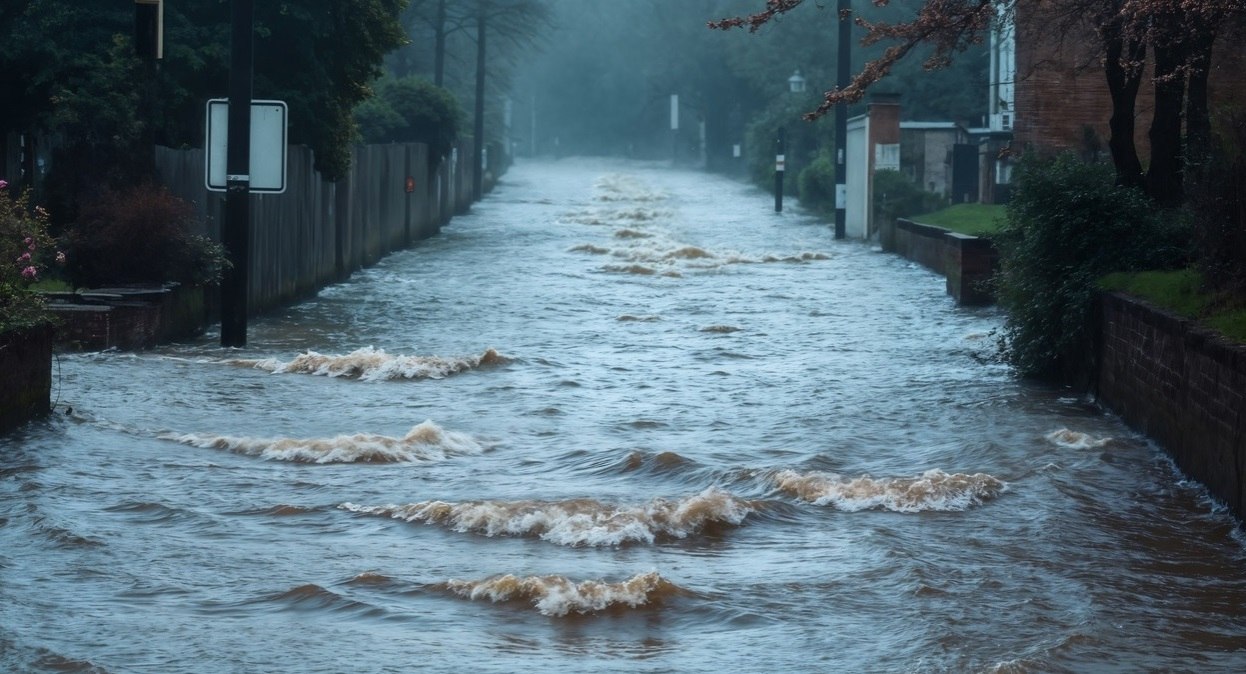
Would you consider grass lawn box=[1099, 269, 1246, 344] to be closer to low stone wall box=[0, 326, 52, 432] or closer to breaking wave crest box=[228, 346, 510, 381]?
breaking wave crest box=[228, 346, 510, 381]

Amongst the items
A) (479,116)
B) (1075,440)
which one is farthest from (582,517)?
(479,116)

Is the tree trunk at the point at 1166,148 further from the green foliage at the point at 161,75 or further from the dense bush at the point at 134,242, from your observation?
the green foliage at the point at 161,75

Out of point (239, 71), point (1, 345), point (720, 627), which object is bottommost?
point (720, 627)

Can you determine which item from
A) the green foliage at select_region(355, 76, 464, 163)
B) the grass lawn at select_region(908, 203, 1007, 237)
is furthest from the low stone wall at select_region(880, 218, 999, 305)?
the green foliage at select_region(355, 76, 464, 163)

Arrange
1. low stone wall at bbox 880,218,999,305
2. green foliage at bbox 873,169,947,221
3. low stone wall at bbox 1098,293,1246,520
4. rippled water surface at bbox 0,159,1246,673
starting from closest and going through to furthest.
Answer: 1. rippled water surface at bbox 0,159,1246,673
2. low stone wall at bbox 1098,293,1246,520
3. low stone wall at bbox 880,218,999,305
4. green foliage at bbox 873,169,947,221

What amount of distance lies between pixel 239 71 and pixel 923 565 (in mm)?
9680

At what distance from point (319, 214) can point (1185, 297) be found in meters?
13.9

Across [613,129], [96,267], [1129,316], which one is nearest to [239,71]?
[96,267]

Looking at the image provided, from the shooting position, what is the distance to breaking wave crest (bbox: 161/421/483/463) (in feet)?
36.0

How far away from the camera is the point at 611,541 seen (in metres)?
8.81

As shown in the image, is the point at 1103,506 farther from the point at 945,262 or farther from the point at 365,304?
the point at 945,262

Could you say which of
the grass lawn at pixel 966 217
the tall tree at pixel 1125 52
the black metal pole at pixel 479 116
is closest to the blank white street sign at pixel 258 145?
the tall tree at pixel 1125 52

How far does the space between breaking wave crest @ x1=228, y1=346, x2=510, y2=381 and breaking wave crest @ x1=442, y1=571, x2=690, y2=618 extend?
708 centimetres

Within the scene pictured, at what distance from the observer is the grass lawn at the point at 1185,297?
10.1 meters
